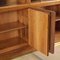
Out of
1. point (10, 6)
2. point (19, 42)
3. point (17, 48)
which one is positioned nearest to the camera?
point (10, 6)

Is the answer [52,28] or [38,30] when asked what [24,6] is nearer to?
[38,30]

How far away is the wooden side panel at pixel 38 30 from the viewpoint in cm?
182

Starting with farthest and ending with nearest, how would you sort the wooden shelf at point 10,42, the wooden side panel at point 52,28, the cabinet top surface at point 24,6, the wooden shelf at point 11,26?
the wooden shelf at point 10,42, the wooden shelf at point 11,26, the cabinet top surface at point 24,6, the wooden side panel at point 52,28

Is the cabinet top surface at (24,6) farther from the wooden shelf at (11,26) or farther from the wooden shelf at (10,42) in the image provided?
the wooden shelf at (10,42)

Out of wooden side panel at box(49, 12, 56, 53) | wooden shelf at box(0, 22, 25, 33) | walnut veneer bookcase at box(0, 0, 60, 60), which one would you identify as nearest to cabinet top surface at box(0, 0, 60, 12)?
walnut veneer bookcase at box(0, 0, 60, 60)

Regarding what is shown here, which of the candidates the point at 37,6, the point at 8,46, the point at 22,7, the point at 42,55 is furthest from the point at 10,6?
the point at 42,55

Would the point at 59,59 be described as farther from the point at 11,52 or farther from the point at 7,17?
the point at 7,17

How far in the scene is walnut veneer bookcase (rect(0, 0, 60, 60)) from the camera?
183 centimetres

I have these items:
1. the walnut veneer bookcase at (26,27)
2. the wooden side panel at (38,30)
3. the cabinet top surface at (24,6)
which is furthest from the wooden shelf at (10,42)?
the cabinet top surface at (24,6)

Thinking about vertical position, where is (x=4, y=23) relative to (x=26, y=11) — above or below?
below

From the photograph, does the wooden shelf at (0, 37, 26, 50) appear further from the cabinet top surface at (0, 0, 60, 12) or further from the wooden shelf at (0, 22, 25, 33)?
the cabinet top surface at (0, 0, 60, 12)

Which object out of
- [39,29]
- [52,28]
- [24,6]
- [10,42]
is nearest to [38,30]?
[39,29]

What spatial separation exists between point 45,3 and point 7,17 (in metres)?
0.56

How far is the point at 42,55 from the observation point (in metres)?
2.05
